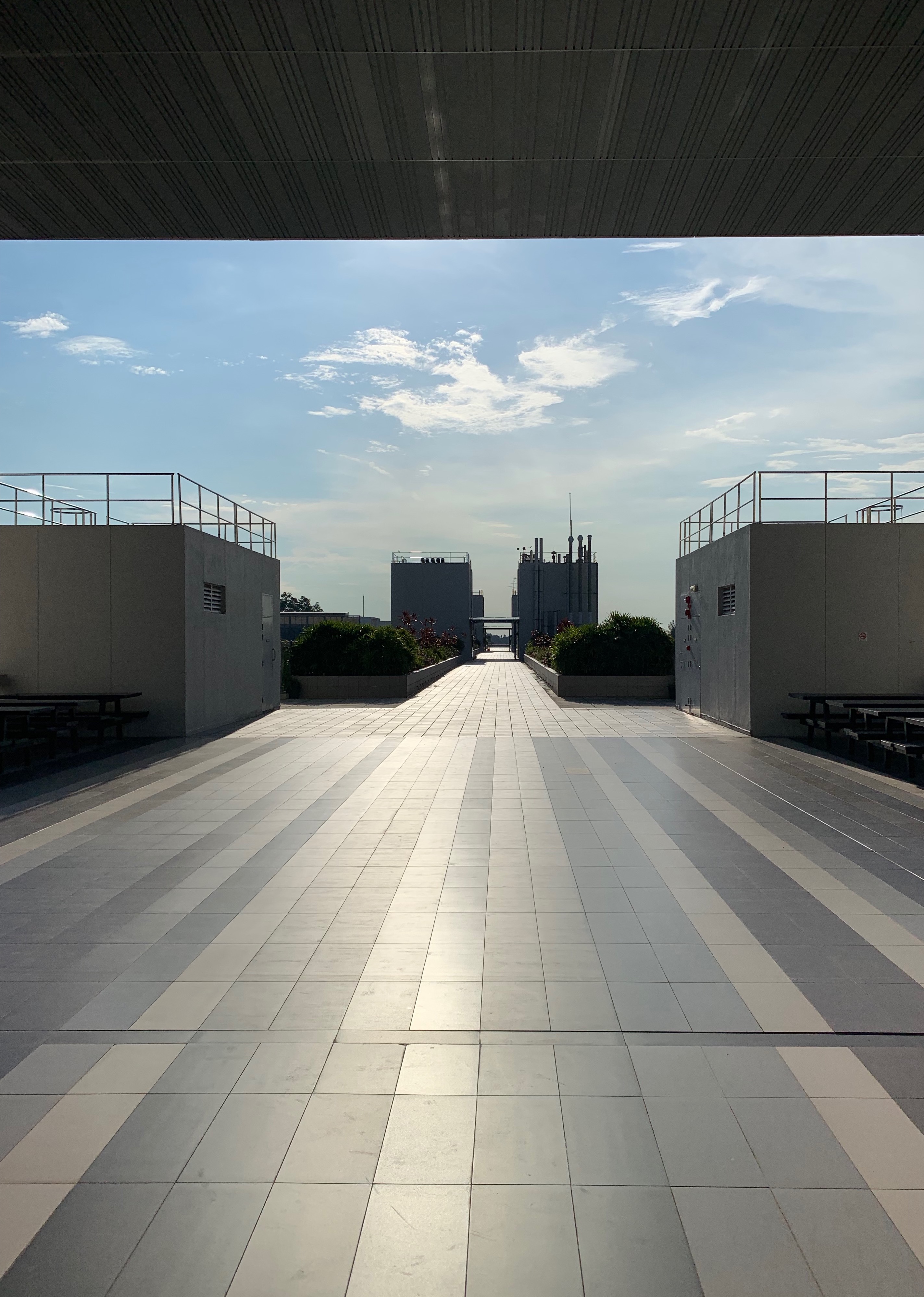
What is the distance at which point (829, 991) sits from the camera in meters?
4.12

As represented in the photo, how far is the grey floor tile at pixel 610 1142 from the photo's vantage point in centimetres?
271

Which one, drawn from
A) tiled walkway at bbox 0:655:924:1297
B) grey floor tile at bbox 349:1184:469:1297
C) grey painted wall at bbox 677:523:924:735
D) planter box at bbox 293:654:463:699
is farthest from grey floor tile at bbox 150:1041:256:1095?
planter box at bbox 293:654:463:699

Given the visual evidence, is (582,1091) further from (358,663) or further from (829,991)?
(358,663)

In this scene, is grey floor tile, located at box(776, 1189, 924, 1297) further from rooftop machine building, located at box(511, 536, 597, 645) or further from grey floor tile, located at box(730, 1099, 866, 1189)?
rooftop machine building, located at box(511, 536, 597, 645)

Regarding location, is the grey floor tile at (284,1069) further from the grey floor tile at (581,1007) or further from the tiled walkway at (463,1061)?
the grey floor tile at (581,1007)

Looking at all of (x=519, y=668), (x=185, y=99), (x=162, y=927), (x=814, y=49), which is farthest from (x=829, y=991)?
(x=519, y=668)

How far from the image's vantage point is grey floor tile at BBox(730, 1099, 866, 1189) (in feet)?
8.84

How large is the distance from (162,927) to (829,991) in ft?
12.2

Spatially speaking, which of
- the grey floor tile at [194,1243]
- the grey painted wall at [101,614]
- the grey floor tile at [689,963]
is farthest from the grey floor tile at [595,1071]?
the grey painted wall at [101,614]

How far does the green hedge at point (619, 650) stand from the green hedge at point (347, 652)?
474 centimetres

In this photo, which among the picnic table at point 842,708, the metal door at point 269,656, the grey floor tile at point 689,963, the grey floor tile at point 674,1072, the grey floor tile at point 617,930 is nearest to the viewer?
the grey floor tile at point 674,1072

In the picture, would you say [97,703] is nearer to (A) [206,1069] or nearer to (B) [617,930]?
(B) [617,930]

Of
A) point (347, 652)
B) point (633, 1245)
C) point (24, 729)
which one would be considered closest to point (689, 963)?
point (633, 1245)

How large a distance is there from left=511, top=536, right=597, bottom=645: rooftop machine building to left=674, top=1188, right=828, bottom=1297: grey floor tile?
2126 inches
